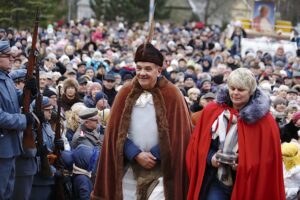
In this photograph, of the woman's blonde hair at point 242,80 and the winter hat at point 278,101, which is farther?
the winter hat at point 278,101

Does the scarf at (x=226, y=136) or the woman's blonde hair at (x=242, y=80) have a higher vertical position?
the woman's blonde hair at (x=242, y=80)

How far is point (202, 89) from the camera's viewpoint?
1557 cm

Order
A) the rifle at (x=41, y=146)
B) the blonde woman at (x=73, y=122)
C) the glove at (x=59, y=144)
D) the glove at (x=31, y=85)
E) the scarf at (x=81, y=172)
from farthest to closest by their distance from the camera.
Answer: the blonde woman at (x=73, y=122) → the scarf at (x=81, y=172) → the glove at (x=59, y=144) → the rifle at (x=41, y=146) → the glove at (x=31, y=85)

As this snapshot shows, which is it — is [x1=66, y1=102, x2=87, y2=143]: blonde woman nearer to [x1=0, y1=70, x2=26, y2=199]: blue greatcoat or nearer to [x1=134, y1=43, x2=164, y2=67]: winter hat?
[x1=0, y1=70, x2=26, y2=199]: blue greatcoat

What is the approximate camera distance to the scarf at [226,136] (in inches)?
240

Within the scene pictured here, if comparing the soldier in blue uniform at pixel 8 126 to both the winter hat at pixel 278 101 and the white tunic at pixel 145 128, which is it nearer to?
the white tunic at pixel 145 128

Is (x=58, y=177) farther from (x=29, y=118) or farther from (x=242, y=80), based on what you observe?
(x=242, y=80)

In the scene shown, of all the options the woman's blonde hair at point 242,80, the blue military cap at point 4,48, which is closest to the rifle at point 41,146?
the blue military cap at point 4,48

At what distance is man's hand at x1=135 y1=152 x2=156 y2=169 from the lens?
6.33m

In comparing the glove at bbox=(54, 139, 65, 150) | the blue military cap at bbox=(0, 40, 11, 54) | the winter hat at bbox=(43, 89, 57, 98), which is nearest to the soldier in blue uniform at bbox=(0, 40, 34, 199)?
the blue military cap at bbox=(0, 40, 11, 54)

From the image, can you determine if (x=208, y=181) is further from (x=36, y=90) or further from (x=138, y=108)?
(x=36, y=90)

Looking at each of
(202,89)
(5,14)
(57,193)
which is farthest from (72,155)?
(5,14)

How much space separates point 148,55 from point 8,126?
4.98ft

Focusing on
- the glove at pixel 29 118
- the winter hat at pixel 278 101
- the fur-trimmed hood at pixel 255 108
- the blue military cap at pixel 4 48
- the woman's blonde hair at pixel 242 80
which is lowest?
the winter hat at pixel 278 101
